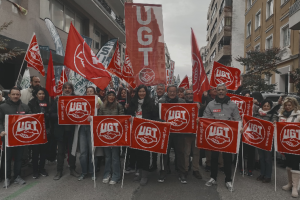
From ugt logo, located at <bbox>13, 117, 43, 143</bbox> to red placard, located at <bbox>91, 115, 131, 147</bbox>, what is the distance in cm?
122

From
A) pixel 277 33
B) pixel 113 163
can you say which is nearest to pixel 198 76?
pixel 113 163

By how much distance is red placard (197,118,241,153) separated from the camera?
514 cm

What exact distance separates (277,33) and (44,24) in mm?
17206

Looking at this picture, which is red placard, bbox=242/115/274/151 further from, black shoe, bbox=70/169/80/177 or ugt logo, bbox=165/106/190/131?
black shoe, bbox=70/169/80/177

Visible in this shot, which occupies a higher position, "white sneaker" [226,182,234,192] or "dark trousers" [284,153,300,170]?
"dark trousers" [284,153,300,170]

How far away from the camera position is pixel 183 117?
18.3 ft

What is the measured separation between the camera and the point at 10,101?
5.35 m

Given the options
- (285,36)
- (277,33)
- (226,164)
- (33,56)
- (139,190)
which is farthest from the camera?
(277,33)

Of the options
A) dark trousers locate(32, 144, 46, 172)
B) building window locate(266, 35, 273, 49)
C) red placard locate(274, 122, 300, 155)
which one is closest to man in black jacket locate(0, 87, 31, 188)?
dark trousers locate(32, 144, 46, 172)

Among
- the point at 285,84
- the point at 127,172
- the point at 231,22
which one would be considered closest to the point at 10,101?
the point at 127,172

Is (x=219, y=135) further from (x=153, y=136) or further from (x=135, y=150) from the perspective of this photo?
(x=135, y=150)

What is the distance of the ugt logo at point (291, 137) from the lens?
491cm

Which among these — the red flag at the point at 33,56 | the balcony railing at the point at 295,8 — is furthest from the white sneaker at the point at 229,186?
the balcony railing at the point at 295,8

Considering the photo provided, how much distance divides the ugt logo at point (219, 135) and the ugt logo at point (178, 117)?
50 cm
